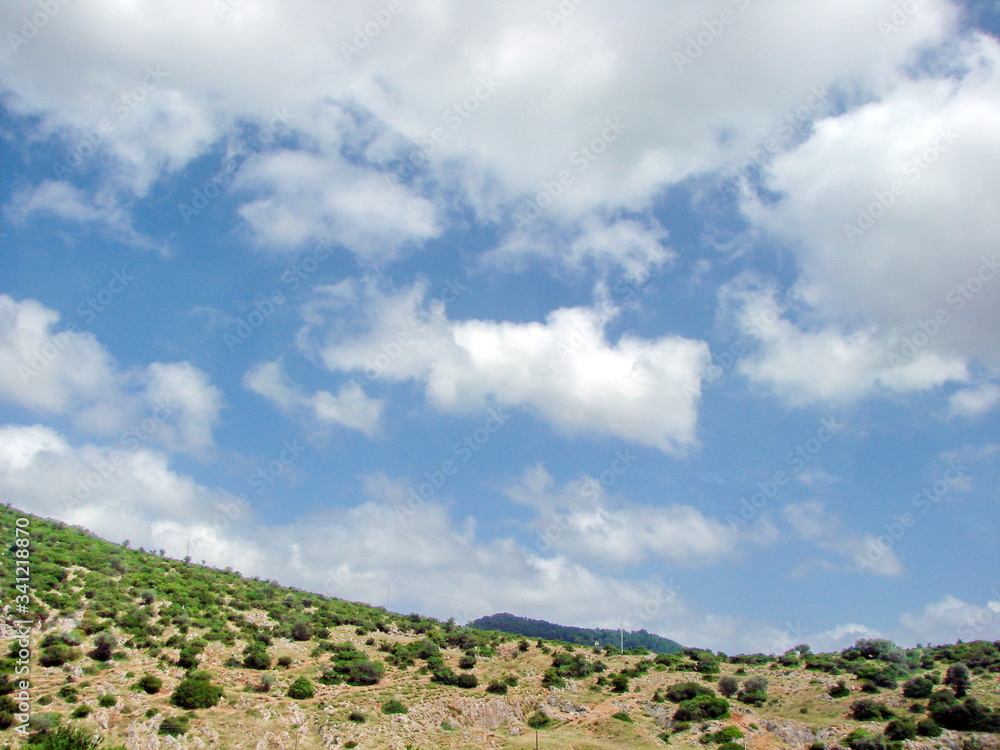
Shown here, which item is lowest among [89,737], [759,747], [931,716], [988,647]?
[89,737]

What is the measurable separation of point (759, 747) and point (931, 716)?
575 inches

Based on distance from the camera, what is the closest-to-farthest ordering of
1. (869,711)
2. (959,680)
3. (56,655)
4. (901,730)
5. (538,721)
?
(56,655) → (901,730) → (869,711) → (959,680) → (538,721)

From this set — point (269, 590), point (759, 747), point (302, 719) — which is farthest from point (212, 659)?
point (759, 747)

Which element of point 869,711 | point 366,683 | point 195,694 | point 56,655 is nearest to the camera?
point 56,655

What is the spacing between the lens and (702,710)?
197 feet

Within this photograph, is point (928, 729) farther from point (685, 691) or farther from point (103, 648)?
point (103, 648)

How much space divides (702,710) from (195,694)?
145 ft

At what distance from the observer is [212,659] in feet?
188

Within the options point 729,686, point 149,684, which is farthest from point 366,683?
point 729,686

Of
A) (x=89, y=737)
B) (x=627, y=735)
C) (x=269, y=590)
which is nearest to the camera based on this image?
(x=89, y=737)

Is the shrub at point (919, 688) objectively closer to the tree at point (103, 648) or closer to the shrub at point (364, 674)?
the shrub at point (364, 674)

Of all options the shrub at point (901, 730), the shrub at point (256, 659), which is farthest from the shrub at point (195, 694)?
the shrub at point (901, 730)

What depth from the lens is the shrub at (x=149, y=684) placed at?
49.0m

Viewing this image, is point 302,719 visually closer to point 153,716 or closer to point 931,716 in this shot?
point 153,716
